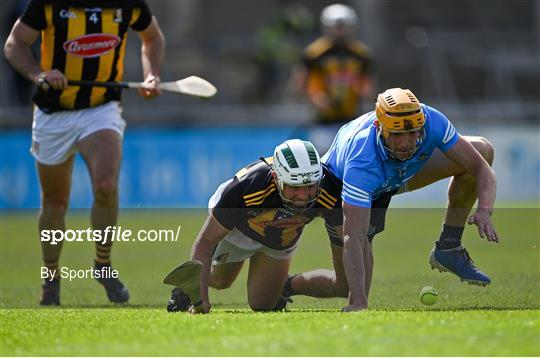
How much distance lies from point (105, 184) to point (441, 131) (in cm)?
261

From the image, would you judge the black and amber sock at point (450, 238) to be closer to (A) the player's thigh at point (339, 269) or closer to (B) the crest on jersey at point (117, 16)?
(A) the player's thigh at point (339, 269)

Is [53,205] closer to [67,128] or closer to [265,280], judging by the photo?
[67,128]

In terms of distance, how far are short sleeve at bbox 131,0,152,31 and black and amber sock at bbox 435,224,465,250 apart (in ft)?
9.48

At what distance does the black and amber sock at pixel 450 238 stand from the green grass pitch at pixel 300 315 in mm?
199

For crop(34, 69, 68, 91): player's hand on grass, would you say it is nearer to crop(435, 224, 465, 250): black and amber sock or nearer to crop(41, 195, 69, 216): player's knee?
crop(41, 195, 69, 216): player's knee

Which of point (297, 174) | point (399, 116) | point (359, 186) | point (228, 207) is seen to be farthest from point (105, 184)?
point (399, 116)

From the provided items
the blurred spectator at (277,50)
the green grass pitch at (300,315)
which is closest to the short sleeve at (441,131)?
the green grass pitch at (300,315)

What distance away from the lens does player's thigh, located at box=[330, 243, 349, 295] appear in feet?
27.0

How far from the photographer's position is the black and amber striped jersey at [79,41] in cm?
917

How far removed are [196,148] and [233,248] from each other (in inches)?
382

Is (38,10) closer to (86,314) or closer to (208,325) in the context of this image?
(86,314)

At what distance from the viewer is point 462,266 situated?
8102mm

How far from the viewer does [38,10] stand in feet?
30.0

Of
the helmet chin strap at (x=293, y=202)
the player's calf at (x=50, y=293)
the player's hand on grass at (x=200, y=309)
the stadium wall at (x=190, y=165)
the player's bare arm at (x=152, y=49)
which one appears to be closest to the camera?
the helmet chin strap at (x=293, y=202)
